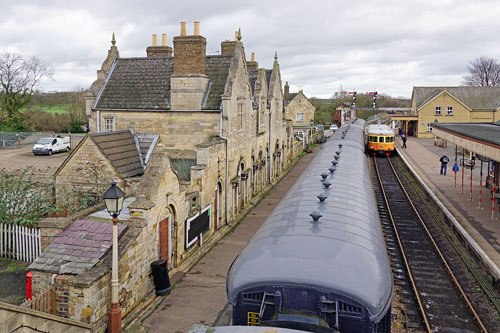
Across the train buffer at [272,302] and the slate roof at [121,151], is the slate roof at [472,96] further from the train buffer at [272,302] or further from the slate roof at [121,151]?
the train buffer at [272,302]

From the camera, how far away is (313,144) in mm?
55188

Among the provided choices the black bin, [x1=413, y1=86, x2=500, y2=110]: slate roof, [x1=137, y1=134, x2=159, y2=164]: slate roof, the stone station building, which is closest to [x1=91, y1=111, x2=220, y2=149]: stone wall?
the stone station building

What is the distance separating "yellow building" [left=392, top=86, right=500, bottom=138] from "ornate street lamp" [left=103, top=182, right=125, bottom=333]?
51497 millimetres

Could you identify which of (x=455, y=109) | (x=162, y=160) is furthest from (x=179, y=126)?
(x=455, y=109)

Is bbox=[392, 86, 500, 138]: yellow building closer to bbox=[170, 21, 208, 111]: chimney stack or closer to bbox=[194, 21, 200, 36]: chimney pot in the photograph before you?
bbox=[170, 21, 208, 111]: chimney stack

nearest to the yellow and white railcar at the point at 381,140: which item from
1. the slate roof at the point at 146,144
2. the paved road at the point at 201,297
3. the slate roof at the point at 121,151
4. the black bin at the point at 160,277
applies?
the paved road at the point at 201,297

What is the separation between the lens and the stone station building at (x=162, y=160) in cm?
1003

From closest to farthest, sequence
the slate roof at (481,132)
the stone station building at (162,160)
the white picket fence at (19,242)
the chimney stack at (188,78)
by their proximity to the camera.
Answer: the stone station building at (162,160) → the white picket fence at (19,242) → the slate roof at (481,132) → the chimney stack at (188,78)

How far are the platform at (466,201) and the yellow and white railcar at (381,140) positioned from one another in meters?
1.77

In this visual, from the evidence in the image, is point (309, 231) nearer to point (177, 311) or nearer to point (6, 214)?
point (177, 311)

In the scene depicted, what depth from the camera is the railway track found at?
34.2ft

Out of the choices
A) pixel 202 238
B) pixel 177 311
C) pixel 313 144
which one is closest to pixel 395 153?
pixel 313 144

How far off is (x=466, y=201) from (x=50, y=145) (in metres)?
32.6

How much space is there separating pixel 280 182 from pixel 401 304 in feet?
63.5
